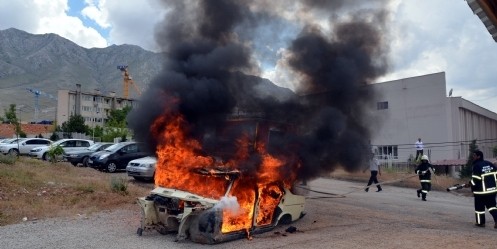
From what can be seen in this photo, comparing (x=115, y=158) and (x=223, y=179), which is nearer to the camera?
(x=223, y=179)

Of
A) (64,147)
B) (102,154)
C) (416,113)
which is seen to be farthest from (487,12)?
(416,113)

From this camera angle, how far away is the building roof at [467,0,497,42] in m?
5.99

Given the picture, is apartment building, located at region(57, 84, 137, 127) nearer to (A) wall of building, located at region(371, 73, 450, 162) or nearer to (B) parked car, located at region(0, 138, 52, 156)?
(B) parked car, located at region(0, 138, 52, 156)

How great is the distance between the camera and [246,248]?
7379mm

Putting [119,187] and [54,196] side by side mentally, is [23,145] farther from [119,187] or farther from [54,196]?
[119,187]

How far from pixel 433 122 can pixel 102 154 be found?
22217 millimetres

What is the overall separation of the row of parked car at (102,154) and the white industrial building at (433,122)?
51.7ft

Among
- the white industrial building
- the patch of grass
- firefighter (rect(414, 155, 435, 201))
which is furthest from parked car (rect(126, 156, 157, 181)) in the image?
the white industrial building

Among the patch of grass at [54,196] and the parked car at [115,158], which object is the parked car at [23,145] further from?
the patch of grass at [54,196]

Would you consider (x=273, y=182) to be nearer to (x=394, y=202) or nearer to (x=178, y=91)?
(x=178, y=91)

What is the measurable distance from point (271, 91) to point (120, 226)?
14.7 ft

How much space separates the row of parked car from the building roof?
6.82m

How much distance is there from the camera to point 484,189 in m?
10.1

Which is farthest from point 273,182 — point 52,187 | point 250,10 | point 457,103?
point 457,103
